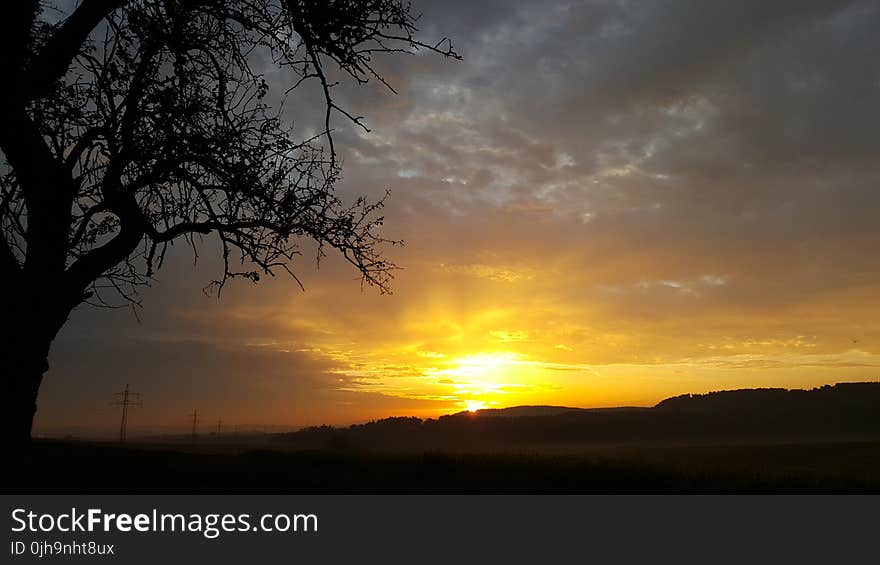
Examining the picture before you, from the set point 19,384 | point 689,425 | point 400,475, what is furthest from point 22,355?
point 689,425

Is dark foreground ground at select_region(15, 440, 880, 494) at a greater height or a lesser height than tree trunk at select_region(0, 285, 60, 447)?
lesser

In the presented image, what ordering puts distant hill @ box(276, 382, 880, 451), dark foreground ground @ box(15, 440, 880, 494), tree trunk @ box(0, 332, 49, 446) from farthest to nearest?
1. distant hill @ box(276, 382, 880, 451)
2. dark foreground ground @ box(15, 440, 880, 494)
3. tree trunk @ box(0, 332, 49, 446)

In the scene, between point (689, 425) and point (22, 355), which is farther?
point (689, 425)

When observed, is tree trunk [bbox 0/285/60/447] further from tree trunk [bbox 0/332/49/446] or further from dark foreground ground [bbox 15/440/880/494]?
dark foreground ground [bbox 15/440/880/494]

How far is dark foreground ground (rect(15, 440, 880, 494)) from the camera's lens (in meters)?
9.41

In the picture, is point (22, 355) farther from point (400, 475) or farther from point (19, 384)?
point (400, 475)

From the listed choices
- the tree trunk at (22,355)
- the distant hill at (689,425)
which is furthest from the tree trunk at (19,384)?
the distant hill at (689,425)

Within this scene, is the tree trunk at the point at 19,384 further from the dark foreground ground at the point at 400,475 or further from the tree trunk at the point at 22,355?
the dark foreground ground at the point at 400,475

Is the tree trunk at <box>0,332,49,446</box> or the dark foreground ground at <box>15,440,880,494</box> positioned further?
the dark foreground ground at <box>15,440,880,494</box>

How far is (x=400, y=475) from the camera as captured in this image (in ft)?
35.4

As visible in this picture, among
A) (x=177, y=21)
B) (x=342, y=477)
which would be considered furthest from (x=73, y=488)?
(x=177, y=21)

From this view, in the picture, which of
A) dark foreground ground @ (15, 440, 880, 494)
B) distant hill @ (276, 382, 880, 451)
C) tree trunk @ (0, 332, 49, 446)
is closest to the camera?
tree trunk @ (0, 332, 49, 446)

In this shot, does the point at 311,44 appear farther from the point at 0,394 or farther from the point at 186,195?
the point at 0,394

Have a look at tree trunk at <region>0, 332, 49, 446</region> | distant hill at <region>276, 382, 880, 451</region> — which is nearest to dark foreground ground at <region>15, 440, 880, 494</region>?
tree trunk at <region>0, 332, 49, 446</region>
